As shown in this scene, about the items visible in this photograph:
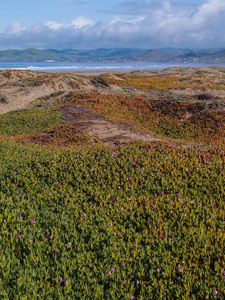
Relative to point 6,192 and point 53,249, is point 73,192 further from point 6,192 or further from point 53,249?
point 53,249

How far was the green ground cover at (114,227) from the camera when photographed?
448 cm

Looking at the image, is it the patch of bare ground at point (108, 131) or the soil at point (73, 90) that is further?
the soil at point (73, 90)

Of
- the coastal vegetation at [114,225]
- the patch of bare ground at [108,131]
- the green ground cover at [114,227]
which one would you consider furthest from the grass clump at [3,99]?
the green ground cover at [114,227]

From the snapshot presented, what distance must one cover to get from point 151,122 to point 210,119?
5.70 metres

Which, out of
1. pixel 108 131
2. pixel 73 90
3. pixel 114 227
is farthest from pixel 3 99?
pixel 114 227

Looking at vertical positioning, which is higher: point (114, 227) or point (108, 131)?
point (108, 131)

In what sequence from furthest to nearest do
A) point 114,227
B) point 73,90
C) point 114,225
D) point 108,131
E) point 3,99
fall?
point 3,99, point 73,90, point 108,131, point 114,225, point 114,227

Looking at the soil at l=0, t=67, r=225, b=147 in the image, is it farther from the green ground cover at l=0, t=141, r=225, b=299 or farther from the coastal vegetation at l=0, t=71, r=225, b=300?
the green ground cover at l=0, t=141, r=225, b=299

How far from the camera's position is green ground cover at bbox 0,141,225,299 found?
4480 millimetres

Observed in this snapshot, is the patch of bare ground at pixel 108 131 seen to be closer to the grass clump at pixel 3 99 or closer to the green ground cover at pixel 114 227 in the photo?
the green ground cover at pixel 114 227

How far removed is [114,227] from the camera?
6246 millimetres

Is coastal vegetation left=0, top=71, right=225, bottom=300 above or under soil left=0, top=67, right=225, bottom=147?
under

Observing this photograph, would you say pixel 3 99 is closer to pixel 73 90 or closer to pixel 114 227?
pixel 73 90

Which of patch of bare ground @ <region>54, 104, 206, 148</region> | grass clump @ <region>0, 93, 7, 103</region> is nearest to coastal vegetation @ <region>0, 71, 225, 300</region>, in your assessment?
patch of bare ground @ <region>54, 104, 206, 148</region>
